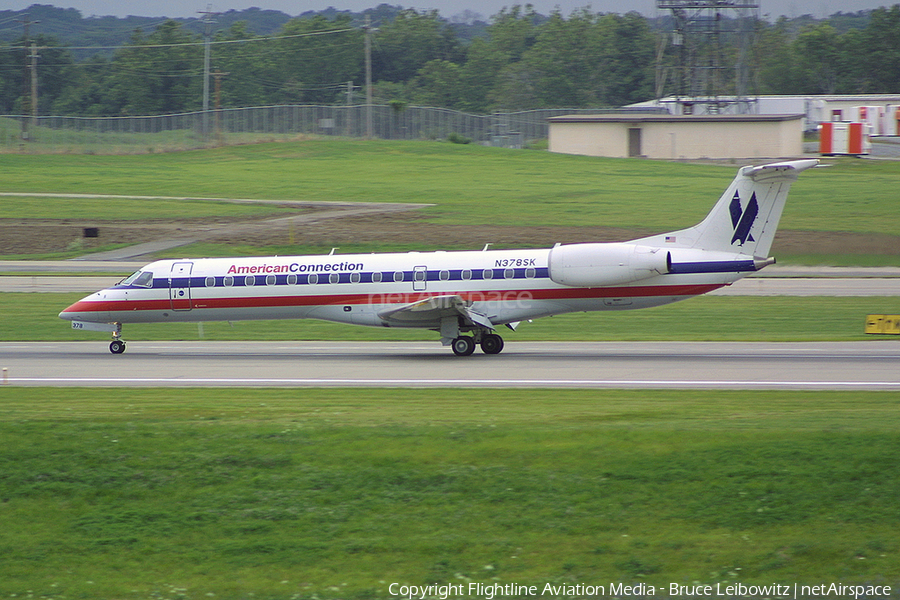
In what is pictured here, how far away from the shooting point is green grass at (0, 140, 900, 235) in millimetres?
57219

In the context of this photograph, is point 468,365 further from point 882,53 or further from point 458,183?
point 882,53

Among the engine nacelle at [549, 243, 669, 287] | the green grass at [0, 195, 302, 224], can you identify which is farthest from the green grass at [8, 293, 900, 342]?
the green grass at [0, 195, 302, 224]

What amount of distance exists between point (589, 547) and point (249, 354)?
17.5 m

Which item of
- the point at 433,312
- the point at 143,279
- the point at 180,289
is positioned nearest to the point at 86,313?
the point at 143,279

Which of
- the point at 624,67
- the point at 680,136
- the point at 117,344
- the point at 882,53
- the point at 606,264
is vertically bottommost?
the point at 117,344

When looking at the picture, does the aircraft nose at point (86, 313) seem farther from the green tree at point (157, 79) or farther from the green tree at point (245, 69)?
the green tree at point (245, 69)

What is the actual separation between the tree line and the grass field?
3651 cm

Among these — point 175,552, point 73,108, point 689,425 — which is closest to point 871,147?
point 689,425

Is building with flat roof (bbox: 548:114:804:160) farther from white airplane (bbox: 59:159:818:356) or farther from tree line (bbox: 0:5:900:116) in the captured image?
white airplane (bbox: 59:159:818:356)

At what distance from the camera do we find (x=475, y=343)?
27.8m

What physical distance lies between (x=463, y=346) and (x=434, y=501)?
14050 millimetres

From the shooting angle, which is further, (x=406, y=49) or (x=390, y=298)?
(x=406, y=49)

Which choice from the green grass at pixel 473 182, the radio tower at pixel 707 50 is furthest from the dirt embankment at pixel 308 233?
the radio tower at pixel 707 50

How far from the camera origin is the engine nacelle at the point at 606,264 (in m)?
25.8
